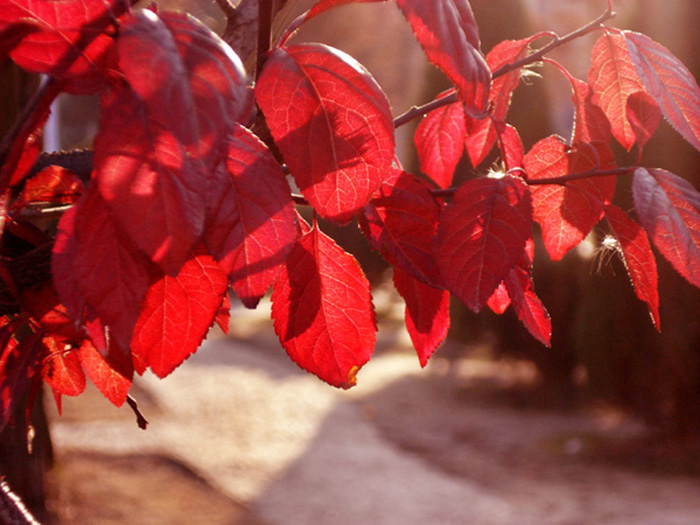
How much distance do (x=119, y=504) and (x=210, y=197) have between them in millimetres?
5159

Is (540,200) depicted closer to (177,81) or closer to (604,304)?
(177,81)

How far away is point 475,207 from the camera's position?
665mm

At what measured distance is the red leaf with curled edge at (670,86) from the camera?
699 mm

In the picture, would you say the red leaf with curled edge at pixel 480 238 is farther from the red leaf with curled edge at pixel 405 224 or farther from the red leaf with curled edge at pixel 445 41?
the red leaf with curled edge at pixel 445 41

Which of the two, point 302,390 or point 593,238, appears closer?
point 593,238

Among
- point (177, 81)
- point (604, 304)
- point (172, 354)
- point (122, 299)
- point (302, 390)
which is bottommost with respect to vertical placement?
point (302, 390)

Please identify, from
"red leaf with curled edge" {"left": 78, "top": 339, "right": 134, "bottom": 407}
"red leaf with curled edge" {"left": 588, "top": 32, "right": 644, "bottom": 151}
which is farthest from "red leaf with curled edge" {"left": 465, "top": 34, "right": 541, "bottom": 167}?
"red leaf with curled edge" {"left": 78, "top": 339, "right": 134, "bottom": 407}

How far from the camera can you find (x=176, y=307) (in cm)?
62

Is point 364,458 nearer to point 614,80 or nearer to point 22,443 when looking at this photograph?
point 22,443

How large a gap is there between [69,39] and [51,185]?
33cm

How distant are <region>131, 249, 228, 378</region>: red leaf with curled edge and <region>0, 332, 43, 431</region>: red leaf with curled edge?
0.77 ft

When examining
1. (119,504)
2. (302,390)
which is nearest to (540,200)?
(119,504)

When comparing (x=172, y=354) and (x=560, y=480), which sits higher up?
(x=172, y=354)

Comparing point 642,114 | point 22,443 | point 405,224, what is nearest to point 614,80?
point 642,114
